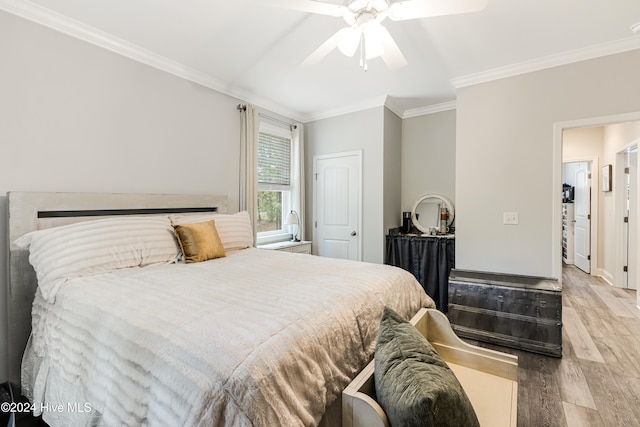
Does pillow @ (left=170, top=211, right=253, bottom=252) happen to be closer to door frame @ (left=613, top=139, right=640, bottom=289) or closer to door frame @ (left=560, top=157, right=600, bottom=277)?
door frame @ (left=613, top=139, right=640, bottom=289)

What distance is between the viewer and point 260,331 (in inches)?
42.9

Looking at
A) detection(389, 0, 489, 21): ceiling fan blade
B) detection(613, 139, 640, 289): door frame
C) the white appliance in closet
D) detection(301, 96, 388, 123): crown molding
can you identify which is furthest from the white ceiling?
the white appliance in closet

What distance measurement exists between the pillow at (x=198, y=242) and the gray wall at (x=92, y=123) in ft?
2.33

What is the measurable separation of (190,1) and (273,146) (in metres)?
2.20

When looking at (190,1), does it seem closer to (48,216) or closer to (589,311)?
(48,216)

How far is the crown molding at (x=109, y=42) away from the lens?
6.64 feet

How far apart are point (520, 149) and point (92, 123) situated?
3.85 metres

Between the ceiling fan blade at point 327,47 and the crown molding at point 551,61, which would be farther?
the crown molding at point 551,61

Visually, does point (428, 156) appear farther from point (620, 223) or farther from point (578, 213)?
point (578, 213)

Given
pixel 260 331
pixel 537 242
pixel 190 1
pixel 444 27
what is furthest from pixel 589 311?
pixel 190 1

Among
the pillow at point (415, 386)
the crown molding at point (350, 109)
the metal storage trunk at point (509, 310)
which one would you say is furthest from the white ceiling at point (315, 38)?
the metal storage trunk at point (509, 310)

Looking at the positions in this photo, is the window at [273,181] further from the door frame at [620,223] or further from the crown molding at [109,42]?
the door frame at [620,223]

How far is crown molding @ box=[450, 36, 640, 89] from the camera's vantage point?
2.44 metres

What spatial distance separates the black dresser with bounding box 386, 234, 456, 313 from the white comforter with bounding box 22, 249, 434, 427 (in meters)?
1.80
